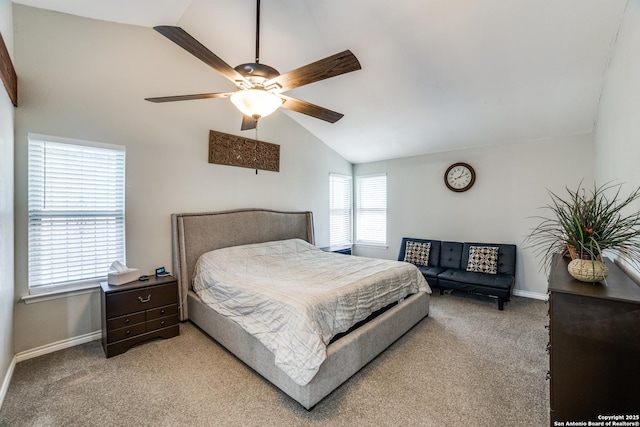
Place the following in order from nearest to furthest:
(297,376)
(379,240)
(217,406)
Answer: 1. (297,376)
2. (217,406)
3. (379,240)

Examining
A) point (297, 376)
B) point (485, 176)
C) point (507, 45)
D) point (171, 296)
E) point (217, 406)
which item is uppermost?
point (507, 45)

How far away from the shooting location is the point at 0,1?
210 cm

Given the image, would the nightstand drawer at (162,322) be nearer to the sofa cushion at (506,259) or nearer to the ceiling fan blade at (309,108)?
the ceiling fan blade at (309,108)

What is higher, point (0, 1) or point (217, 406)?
point (0, 1)

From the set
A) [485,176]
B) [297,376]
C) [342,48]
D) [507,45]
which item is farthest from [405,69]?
[297,376]

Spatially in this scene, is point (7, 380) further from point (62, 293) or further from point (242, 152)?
point (242, 152)

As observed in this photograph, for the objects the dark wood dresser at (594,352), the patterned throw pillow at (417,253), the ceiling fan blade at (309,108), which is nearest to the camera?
the dark wood dresser at (594,352)

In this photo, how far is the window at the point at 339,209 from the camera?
5.68m

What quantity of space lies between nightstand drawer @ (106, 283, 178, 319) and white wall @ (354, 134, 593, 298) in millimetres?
4128

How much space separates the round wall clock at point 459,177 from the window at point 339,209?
80.0 inches

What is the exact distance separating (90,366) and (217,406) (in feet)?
4.56

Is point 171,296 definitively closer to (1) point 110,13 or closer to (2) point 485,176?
(1) point 110,13

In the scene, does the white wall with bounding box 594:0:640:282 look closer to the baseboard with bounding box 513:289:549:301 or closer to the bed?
the bed

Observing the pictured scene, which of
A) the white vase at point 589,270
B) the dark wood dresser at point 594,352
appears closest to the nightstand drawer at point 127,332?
the dark wood dresser at point 594,352
